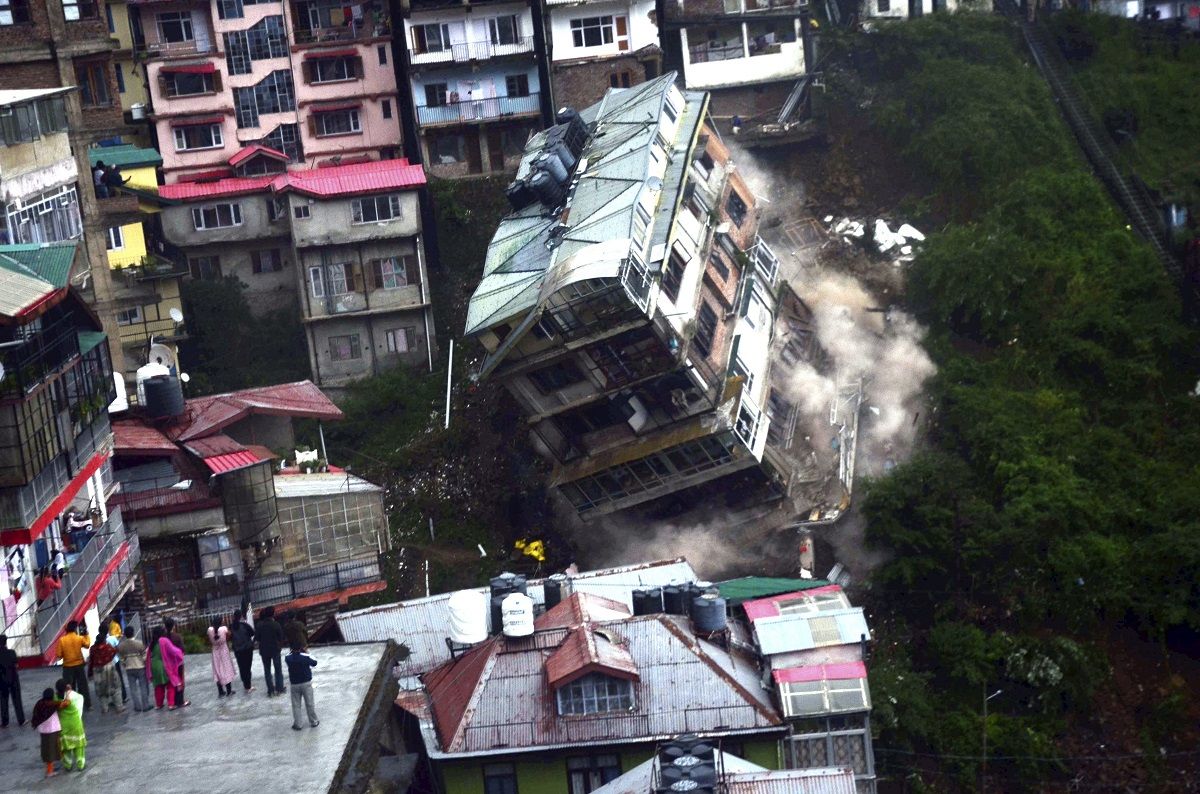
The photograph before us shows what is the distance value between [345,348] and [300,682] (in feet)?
96.3

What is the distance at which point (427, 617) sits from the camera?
4103 cm

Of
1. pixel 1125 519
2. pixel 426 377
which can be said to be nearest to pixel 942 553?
pixel 1125 519

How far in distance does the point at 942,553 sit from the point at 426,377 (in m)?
18.6

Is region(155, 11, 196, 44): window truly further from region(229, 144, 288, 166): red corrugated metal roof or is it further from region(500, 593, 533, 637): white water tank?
region(500, 593, 533, 637): white water tank

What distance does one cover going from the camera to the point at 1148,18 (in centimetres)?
6225

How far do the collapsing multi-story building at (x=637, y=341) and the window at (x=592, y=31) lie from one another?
964cm

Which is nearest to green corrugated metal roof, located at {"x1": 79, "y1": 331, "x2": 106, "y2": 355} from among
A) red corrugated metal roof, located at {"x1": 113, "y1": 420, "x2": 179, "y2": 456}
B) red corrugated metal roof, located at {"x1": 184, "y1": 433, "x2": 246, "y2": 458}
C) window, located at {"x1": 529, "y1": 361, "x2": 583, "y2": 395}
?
red corrugated metal roof, located at {"x1": 113, "y1": 420, "x2": 179, "y2": 456}

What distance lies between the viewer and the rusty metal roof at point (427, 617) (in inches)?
1585

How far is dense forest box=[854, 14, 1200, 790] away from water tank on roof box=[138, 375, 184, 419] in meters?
16.6

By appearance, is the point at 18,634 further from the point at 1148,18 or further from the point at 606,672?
the point at 1148,18

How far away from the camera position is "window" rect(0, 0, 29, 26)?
153 ft

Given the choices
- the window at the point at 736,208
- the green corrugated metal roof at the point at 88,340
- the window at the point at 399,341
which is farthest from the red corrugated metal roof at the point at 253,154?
the green corrugated metal roof at the point at 88,340

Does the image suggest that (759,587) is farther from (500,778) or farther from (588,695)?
(500,778)

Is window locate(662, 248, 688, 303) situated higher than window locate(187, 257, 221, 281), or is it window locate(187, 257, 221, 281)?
window locate(662, 248, 688, 303)
